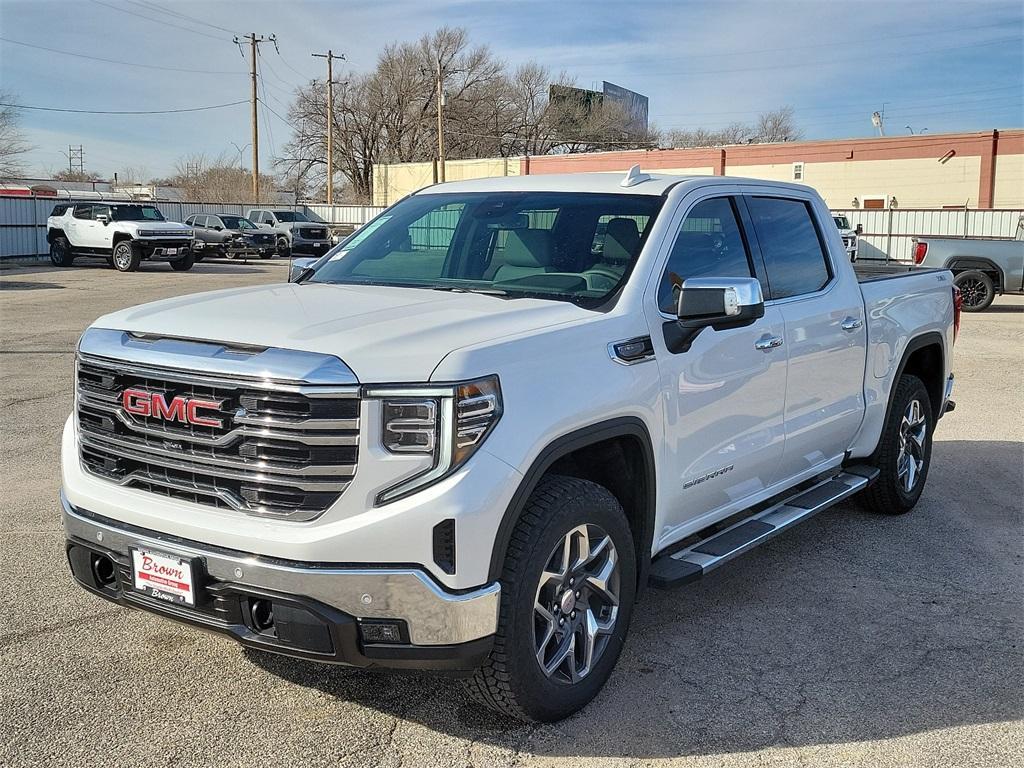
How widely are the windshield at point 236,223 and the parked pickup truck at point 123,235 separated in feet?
23.9

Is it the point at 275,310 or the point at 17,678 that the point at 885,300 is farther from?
the point at 17,678

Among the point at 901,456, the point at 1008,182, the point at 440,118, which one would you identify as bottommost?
the point at 901,456

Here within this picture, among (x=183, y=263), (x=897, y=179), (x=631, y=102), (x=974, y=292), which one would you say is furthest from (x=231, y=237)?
(x=631, y=102)

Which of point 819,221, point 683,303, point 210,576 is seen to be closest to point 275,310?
point 210,576

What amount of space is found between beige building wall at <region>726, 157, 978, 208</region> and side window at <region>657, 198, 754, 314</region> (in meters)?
39.8

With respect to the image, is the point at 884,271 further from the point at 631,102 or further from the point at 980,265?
the point at 631,102

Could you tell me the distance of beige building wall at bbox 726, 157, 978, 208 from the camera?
41.8m

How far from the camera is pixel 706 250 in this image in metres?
4.46

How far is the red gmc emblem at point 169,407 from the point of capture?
315 cm

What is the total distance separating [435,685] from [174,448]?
53.4 inches

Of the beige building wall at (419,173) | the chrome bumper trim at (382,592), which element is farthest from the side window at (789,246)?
the beige building wall at (419,173)

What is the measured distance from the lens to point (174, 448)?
3.27 m

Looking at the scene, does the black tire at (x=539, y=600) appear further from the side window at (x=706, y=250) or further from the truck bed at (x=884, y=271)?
the truck bed at (x=884, y=271)

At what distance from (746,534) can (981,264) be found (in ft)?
53.4
